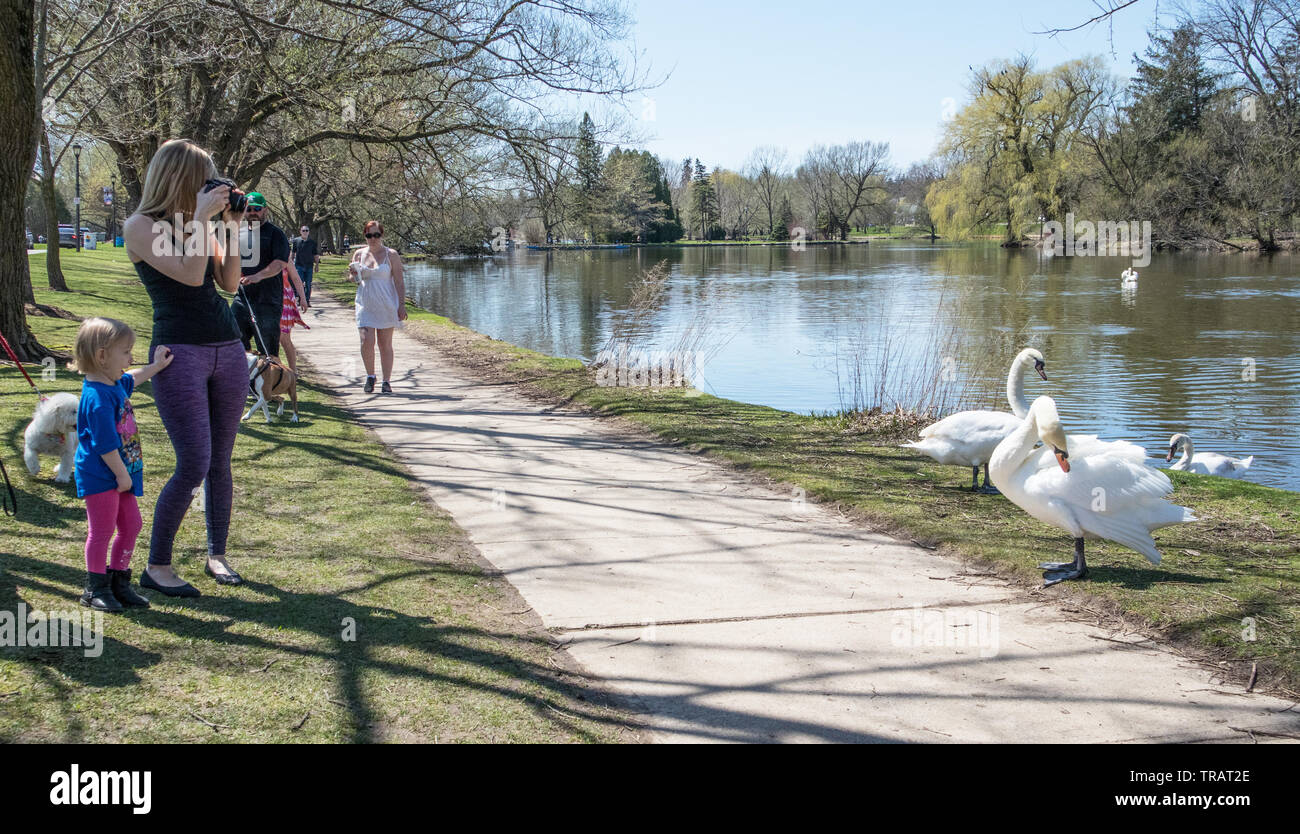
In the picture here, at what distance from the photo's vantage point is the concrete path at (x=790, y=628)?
378cm

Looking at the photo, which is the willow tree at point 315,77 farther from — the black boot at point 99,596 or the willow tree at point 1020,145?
the willow tree at point 1020,145

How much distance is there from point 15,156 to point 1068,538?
10.4 metres

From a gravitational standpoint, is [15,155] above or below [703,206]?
below

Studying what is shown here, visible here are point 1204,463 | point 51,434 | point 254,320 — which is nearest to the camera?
point 51,434

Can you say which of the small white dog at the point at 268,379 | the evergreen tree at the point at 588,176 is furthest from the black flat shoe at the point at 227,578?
the evergreen tree at the point at 588,176

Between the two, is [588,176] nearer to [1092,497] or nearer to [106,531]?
[1092,497]

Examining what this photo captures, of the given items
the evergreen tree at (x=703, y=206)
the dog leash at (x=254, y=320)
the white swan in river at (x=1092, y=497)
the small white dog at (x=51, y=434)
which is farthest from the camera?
the evergreen tree at (x=703, y=206)

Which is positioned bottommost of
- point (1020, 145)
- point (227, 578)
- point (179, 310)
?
point (227, 578)

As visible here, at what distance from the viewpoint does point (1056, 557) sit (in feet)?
19.0

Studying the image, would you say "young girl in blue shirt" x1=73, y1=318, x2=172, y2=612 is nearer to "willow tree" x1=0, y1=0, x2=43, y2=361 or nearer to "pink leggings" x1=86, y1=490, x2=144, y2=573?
"pink leggings" x1=86, y1=490, x2=144, y2=573

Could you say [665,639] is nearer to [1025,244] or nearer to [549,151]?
[549,151]

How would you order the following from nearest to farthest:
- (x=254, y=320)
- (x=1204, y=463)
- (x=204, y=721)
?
(x=204, y=721), (x=254, y=320), (x=1204, y=463)

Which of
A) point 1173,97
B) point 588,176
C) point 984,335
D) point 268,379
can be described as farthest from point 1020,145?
point 268,379

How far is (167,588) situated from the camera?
457cm
